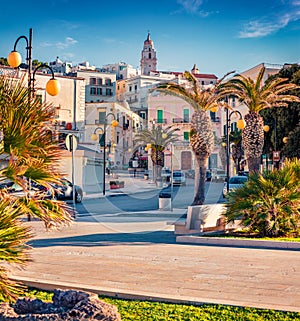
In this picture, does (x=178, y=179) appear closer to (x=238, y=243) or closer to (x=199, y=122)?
(x=199, y=122)

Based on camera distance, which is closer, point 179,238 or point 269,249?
point 269,249

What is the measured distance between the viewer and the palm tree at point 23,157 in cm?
585

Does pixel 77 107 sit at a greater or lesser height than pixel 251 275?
greater

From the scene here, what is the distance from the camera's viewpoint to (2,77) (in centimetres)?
636

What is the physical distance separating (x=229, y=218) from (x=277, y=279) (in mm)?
5338

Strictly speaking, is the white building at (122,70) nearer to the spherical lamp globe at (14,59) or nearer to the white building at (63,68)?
the white building at (63,68)

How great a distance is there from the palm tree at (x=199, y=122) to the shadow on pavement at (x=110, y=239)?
472 cm

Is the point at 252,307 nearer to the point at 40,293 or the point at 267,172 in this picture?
the point at 40,293

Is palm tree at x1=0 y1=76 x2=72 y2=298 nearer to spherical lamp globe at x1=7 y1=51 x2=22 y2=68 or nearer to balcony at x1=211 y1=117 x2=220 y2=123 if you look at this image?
spherical lamp globe at x1=7 y1=51 x2=22 y2=68

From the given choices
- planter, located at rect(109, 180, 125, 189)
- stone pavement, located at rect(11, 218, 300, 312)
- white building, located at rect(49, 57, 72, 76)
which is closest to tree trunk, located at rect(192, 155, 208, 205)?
stone pavement, located at rect(11, 218, 300, 312)

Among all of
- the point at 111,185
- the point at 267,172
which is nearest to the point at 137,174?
the point at 111,185

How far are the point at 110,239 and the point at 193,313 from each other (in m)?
8.31

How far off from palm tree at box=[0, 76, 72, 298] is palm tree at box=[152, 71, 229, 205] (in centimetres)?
1366

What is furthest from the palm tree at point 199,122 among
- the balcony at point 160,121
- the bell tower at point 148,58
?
the bell tower at point 148,58
